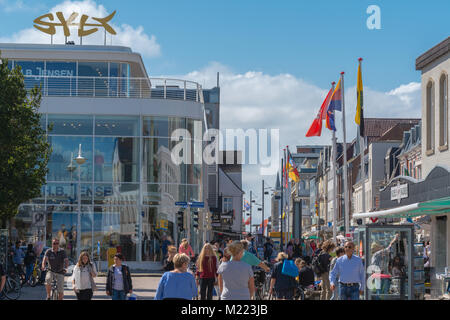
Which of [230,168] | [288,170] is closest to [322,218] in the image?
[230,168]

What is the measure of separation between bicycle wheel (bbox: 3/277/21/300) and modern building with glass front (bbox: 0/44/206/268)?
17.3 meters

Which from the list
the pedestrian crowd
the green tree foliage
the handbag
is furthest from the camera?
the green tree foliage

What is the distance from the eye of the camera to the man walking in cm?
1542

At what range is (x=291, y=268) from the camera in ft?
52.4

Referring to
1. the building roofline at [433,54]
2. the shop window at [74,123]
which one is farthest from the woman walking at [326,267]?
the shop window at [74,123]

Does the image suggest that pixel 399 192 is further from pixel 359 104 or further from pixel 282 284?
pixel 282 284

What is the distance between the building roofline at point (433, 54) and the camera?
27006 mm

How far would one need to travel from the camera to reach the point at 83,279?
15211mm

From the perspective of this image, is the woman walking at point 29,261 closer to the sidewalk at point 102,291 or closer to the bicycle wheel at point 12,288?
the sidewalk at point 102,291

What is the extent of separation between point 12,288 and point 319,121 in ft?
57.9

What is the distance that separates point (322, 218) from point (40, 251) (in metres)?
80.8

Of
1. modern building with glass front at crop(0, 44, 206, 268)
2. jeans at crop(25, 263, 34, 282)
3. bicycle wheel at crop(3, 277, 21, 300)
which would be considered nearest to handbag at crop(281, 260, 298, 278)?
bicycle wheel at crop(3, 277, 21, 300)

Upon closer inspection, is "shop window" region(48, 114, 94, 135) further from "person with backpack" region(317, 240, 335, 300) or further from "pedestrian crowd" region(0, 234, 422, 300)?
"person with backpack" region(317, 240, 335, 300)

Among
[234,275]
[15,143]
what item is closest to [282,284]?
[234,275]
